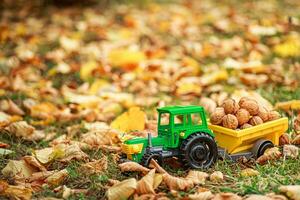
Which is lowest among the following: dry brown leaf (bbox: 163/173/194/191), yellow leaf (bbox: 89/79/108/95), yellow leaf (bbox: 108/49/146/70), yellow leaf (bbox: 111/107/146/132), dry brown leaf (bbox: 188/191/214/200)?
dry brown leaf (bbox: 188/191/214/200)

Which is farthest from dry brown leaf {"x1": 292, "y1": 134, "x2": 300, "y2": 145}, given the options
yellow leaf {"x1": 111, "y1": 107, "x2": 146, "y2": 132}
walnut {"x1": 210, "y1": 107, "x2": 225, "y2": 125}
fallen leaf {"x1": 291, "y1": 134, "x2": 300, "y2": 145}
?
yellow leaf {"x1": 111, "y1": 107, "x2": 146, "y2": 132}

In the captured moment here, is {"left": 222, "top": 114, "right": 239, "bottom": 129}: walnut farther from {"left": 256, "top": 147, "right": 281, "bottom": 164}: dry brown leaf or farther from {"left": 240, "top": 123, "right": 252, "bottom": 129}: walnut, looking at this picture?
{"left": 256, "top": 147, "right": 281, "bottom": 164}: dry brown leaf

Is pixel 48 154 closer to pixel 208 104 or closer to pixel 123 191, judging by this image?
pixel 123 191

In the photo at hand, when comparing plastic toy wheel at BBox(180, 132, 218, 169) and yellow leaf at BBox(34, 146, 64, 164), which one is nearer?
plastic toy wheel at BBox(180, 132, 218, 169)

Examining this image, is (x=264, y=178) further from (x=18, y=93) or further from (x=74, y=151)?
(x=18, y=93)

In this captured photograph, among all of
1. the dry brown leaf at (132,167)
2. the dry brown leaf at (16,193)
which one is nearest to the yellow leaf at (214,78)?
the dry brown leaf at (132,167)

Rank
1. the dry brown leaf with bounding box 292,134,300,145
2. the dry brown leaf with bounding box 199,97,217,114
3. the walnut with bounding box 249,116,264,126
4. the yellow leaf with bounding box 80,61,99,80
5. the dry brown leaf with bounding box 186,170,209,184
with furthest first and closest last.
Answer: the yellow leaf with bounding box 80,61,99,80
the dry brown leaf with bounding box 199,97,217,114
the dry brown leaf with bounding box 292,134,300,145
the walnut with bounding box 249,116,264,126
the dry brown leaf with bounding box 186,170,209,184

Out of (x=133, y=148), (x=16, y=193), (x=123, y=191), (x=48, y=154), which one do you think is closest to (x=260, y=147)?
(x=133, y=148)

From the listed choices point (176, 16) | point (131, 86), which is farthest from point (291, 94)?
point (176, 16)
